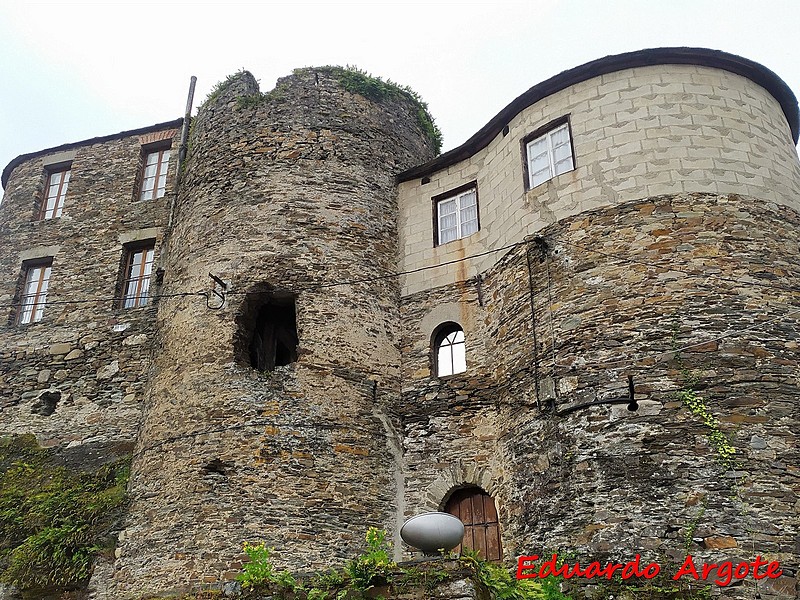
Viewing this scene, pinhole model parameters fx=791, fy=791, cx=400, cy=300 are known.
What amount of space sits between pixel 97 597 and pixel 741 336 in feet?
33.5

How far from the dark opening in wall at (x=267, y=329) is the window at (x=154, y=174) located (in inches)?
204

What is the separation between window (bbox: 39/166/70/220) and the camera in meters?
18.7

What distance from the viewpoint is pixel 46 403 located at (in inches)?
627

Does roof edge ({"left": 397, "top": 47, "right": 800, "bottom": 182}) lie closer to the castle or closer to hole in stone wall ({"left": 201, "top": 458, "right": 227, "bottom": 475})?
the castle

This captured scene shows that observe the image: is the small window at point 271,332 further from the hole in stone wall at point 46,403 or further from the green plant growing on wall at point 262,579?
the green plant growing on wall at point 262,579

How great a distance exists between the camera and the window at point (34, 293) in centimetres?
1733

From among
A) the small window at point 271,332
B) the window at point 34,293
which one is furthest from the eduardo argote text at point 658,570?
the window at point 34,293

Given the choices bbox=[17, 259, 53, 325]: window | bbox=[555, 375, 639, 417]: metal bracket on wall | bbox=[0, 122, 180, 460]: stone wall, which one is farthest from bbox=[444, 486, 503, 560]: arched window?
bbox=[17, 259, 53, 325]: window

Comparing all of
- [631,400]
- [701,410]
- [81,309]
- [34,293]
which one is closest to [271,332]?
[81,309]

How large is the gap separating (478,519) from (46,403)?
362 inches

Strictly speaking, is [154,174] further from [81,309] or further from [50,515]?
[50,515]

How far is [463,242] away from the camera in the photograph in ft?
47.0

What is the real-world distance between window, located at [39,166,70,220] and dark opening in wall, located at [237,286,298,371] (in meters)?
7.11

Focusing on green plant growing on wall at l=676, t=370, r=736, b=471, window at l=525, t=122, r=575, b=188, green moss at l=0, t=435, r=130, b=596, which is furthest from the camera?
green moss at l=0, t=435, r=130, b=596
